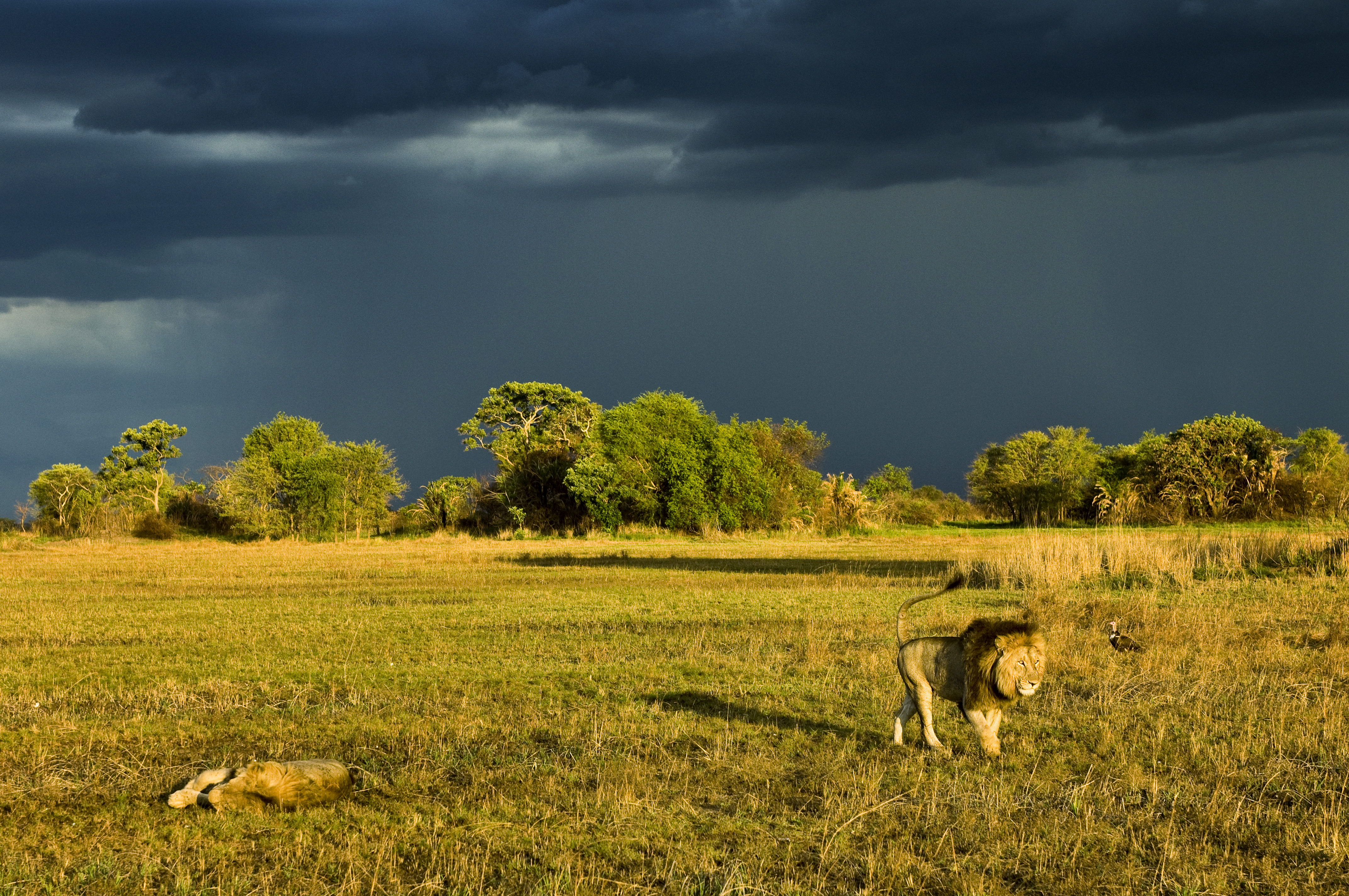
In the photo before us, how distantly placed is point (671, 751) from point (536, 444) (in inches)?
1990

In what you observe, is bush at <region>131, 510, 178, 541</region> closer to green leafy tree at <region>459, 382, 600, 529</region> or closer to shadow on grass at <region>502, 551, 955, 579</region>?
green leafy tree at <region>459, 382, 600, 529</region>

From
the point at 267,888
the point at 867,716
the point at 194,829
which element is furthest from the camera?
the point at 867,716

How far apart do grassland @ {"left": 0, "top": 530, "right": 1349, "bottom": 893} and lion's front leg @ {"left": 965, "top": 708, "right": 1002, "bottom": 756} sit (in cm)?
18

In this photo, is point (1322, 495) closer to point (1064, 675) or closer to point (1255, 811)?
point (1064, 675)

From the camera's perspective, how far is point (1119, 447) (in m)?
66.1

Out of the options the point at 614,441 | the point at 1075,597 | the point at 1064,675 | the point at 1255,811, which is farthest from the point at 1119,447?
the point at 1255,811

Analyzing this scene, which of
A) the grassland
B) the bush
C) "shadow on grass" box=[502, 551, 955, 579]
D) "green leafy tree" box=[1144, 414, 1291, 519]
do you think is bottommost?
the grassland

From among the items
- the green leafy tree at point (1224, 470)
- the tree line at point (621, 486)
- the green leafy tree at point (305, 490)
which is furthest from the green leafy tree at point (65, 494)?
the green leafy tree at point (1224, 470)

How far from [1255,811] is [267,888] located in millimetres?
6096

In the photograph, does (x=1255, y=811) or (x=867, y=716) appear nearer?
(x=1255, y=811)

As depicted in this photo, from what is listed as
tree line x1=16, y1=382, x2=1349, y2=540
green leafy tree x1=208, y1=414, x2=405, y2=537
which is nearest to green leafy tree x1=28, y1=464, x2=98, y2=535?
tree line x1=16, y1=382, x2=1349, y2=540

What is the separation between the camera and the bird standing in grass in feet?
43.0

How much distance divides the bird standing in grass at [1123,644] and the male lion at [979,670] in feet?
19.2

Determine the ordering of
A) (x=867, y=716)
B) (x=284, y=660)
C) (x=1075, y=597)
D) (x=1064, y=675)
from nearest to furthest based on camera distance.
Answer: (x=867, y=716) < (x=1064, y=675) < (x=284, y=660) < (x=1075, y=597)
